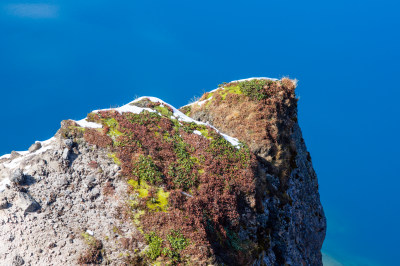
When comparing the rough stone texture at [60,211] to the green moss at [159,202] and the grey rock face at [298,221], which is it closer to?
the green moss at [159,202]

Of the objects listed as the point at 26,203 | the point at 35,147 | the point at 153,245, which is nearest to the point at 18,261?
the point at 26,203

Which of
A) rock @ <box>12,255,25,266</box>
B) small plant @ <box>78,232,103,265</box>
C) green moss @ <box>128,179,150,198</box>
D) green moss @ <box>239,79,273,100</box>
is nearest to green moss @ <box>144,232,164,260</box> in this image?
small plant @ <box>78,232,103,265</box>

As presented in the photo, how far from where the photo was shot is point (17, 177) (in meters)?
15.8

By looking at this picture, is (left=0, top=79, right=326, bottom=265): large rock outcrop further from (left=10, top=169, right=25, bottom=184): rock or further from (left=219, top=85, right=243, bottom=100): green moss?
(left=219, top=85, right=243, bottom=100): green moss

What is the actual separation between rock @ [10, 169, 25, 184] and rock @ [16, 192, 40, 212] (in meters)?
0.75

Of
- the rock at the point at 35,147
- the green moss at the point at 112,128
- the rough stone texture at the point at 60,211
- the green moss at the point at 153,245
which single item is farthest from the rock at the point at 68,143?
the green moss at the point at 153,245

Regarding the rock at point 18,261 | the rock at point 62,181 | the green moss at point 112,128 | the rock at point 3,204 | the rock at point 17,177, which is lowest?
the rock at point 18,261

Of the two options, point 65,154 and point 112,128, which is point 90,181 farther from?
point 112,128

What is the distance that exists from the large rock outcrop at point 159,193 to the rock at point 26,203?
41mm

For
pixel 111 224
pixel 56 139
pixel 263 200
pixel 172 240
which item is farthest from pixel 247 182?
pixel 56 139

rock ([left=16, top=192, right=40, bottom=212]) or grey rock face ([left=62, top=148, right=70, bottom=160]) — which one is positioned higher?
grey rock face ([left=62, top=148, right=70, bottom=160])

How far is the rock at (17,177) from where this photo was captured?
15.7 m

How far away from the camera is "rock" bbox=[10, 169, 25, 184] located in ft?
51.5

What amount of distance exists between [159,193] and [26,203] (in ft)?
18.4
